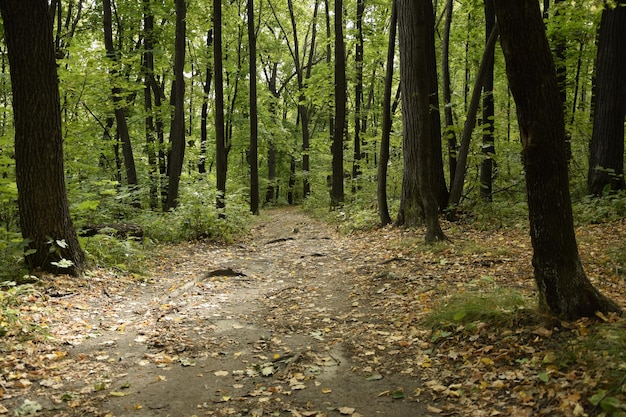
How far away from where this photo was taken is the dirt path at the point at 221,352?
12.5 ft

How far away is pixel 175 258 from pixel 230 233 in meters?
3.68

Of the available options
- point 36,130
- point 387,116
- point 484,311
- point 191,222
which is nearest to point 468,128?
point 387,116

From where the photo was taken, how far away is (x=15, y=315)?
198 inches

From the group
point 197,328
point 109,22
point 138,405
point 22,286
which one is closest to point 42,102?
point 22,286

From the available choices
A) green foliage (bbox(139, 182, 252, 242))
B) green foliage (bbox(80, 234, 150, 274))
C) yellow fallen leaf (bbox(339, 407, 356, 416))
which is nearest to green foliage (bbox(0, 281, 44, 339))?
green foliage (bbox(80, 234, 150, 274))

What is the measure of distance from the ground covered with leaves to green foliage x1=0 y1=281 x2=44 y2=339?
0.02 meters

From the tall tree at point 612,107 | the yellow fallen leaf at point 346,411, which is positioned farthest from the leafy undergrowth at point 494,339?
the tall tree at point 612,107

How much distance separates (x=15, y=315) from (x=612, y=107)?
12579 millimetres

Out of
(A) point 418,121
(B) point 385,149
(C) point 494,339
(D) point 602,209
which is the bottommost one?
(C) point 494,339

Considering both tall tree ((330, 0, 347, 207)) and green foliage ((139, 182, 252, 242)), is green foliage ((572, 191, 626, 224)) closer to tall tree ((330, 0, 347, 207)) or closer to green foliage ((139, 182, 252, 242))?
green foliage ((139, 182, 252, 242))

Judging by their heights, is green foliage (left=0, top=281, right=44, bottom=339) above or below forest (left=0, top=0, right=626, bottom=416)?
below

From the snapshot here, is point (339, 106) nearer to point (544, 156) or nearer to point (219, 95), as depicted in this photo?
point (219, 95)

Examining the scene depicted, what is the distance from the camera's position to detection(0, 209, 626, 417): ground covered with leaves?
12.0ft

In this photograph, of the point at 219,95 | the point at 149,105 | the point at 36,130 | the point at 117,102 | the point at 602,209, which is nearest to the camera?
the point at 36,130
